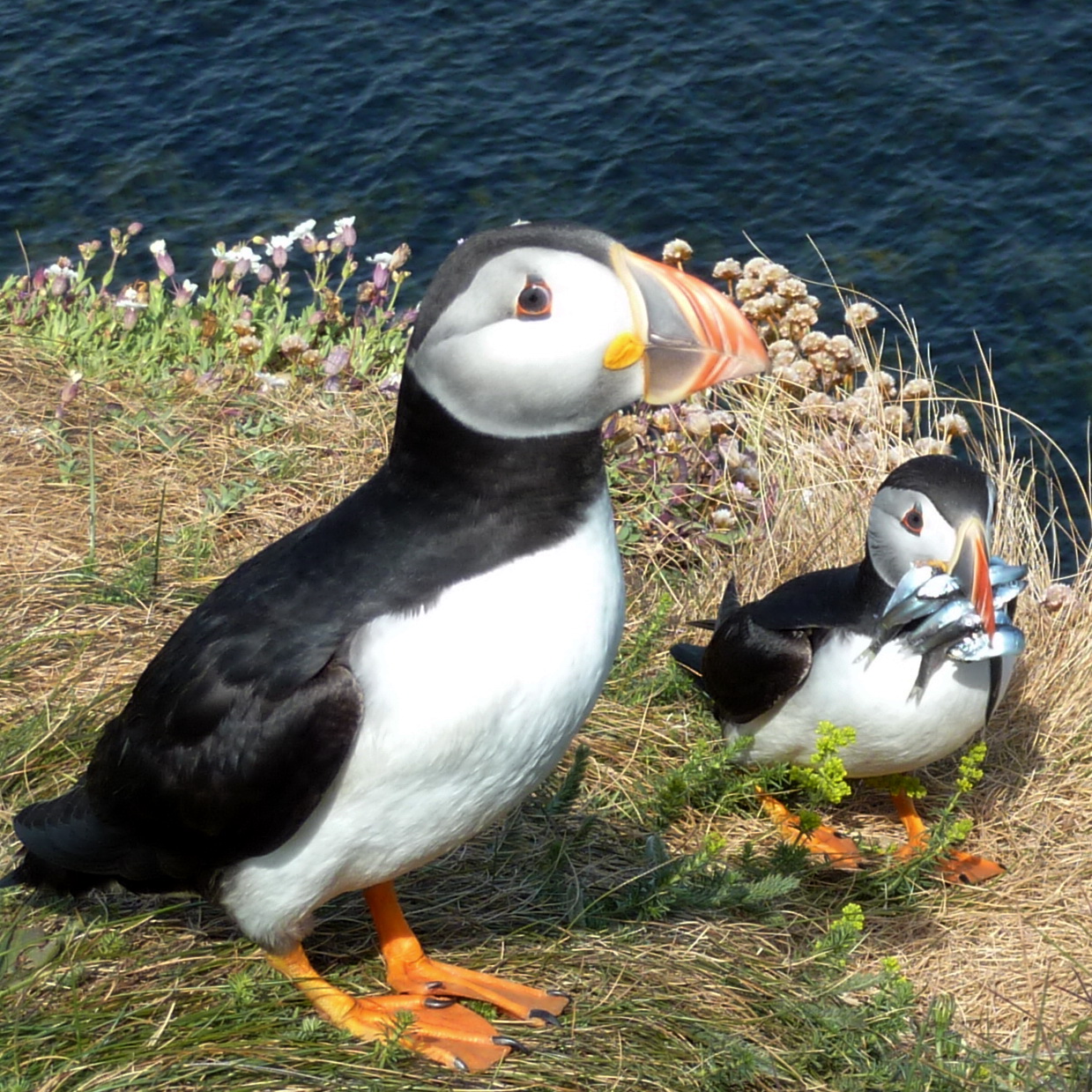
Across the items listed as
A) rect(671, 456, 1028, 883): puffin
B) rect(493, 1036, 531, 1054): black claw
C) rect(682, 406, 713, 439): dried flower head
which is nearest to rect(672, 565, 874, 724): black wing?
rect(671, 456, 1028, 883): puffin

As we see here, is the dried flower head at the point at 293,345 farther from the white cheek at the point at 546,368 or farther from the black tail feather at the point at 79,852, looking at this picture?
the white cheek at the point at 546,368

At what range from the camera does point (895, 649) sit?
4645 millimetres

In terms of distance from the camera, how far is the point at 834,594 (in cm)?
488

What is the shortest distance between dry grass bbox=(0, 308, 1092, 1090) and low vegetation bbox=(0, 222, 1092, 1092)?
0.04 ft

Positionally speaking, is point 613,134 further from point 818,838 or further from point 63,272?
point 818,838

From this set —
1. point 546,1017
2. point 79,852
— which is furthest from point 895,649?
point 79,852

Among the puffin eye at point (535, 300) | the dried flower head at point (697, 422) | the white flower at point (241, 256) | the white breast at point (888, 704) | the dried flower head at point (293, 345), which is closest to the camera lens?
the puffin eye at point (535, 300)

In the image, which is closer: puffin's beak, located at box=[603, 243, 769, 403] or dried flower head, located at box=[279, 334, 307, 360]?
puffin's beak, located at box=[603, 243, 769, 403]

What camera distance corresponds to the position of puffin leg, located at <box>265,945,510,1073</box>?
3.54m

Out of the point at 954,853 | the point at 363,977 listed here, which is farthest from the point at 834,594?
the point at 363,977

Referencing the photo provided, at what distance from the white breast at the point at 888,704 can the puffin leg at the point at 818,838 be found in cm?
25

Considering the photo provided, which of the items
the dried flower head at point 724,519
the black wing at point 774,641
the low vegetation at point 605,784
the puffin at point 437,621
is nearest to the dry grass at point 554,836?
the low vegetation at point 605,784

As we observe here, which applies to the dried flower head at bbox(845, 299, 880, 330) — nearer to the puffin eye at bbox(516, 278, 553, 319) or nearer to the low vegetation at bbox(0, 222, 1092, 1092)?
the low vegetation at bbox(0, 222, 1092, 1092)

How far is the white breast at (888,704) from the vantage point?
4.61 metres
